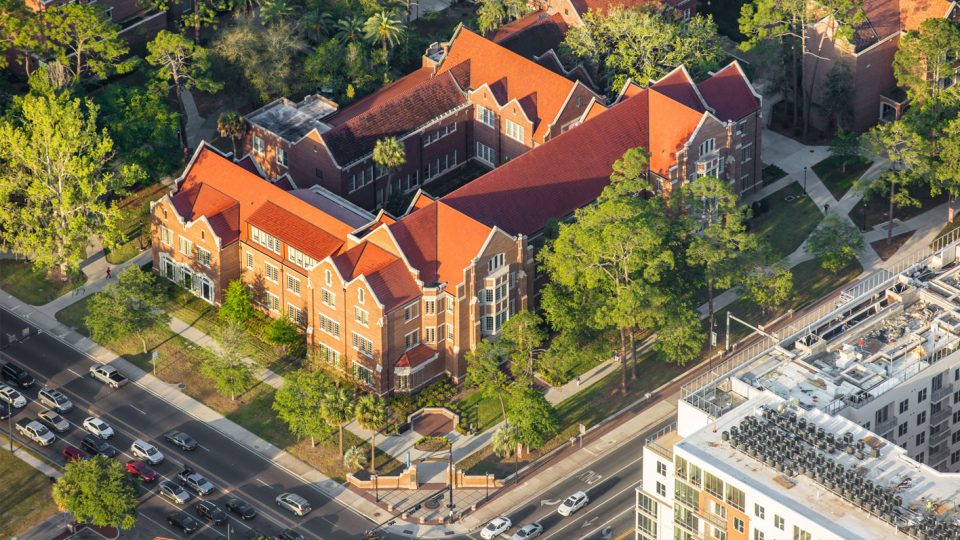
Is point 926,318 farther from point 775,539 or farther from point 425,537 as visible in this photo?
point 425,537

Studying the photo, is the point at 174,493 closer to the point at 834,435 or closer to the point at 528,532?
the point at 528,532

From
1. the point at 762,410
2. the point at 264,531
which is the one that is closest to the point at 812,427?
the point at 762,410

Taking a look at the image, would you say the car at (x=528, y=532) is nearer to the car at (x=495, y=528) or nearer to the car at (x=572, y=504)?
the car at (x=495, y=528)

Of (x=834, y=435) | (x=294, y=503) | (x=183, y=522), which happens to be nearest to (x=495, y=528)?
(x=294, y=503)

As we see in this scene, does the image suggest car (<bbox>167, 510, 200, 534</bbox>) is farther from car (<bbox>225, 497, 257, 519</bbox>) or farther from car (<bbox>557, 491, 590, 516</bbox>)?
car (<bbox>557, 491, 590, 516</bbox>)

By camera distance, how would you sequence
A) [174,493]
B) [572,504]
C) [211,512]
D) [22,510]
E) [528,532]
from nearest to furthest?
[528,532]
[211,512]
[572,504]
[22,510]
[174,493]

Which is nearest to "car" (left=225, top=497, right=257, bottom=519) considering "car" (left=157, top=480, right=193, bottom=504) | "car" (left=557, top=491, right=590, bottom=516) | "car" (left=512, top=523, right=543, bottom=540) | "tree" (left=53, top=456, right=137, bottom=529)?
"car" (left=157, top=480, right=193, bottom=504)

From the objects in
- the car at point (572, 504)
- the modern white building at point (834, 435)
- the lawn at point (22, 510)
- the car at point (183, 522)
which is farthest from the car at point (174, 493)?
the modern white building at point (834, 435)
